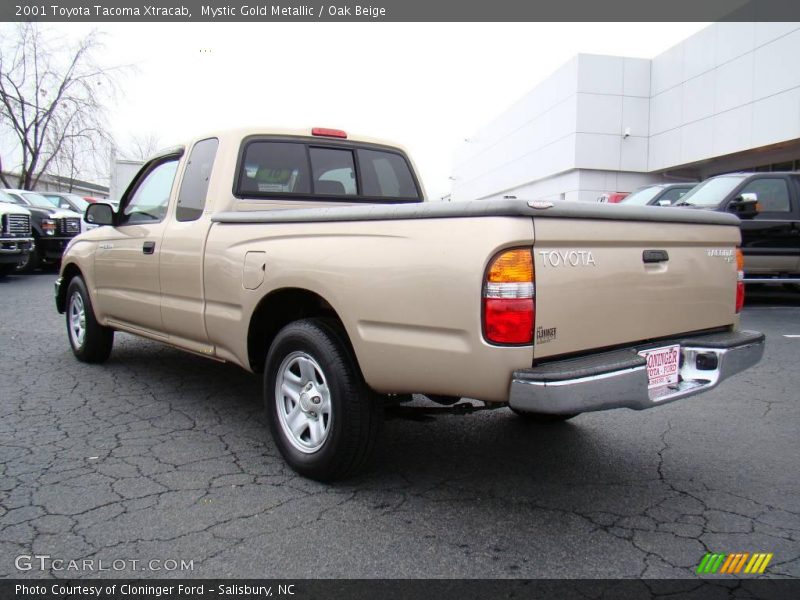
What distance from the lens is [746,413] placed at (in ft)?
15.4

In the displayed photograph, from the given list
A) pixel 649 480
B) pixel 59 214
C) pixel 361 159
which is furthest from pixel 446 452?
pixel 59 214

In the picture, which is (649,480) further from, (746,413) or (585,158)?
(585,158)

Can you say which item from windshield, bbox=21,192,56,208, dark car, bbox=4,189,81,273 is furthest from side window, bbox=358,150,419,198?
windshield, bbox=21,192,56,208

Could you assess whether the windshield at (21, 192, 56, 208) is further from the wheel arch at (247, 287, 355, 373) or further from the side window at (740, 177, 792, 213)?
the side window at (740, 177, 792, 213)

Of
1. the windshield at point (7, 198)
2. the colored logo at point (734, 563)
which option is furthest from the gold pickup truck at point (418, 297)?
the windshield at point (7, 198)

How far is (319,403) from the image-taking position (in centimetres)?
330

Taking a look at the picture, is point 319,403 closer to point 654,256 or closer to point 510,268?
point 510,268

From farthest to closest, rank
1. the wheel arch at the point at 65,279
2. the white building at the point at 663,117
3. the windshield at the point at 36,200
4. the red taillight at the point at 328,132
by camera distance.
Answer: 1. the white building at the point at 663,117
2. the windshield at the point at 36,200
3. the wheel arch at the point at 65,279
4. the red taillight at the point at 328,132

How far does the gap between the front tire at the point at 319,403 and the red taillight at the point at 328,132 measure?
5.94ft

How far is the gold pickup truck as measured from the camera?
8.51 ft

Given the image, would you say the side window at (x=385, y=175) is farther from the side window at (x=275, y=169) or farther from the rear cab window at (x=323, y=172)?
the side window at (x=275, y=169)

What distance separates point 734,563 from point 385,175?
3.55m

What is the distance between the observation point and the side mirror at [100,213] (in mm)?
5195
